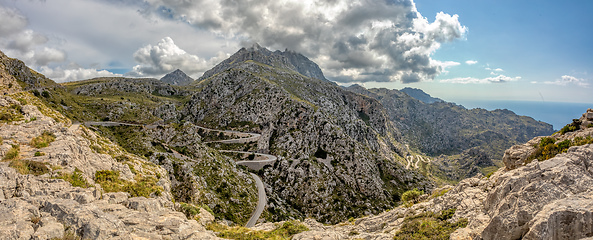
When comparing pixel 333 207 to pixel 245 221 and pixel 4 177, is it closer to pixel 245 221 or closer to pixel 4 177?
pixel 245 221

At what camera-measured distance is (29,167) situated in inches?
659

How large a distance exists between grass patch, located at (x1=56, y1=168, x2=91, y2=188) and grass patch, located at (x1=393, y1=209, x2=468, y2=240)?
28719mm

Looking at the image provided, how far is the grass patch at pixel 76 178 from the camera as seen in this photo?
705 inches

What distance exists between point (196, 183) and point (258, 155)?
196 feet

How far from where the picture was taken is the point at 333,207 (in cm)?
9169

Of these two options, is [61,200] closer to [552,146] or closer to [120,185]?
[120,185]

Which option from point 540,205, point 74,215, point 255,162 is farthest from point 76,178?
point 255,162

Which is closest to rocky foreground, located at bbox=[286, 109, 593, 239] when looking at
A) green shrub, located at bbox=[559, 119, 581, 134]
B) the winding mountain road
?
green shrub, located at bbox=[559, 119, 581, 134]

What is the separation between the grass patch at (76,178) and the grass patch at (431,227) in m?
28.7

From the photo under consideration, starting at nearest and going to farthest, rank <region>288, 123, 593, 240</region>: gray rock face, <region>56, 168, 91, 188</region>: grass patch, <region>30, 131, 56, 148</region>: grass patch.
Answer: <region>288, 123, 593, 240</region>: gray rock face < <region>56, 168, 91, 188</region>: grass patch < <region>30, 131, 56, 148</region>: grass patch

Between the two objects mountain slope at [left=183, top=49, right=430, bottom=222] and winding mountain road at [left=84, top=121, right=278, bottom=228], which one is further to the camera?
mountain slope at [left=183, top=49, right=430, bottom=222]

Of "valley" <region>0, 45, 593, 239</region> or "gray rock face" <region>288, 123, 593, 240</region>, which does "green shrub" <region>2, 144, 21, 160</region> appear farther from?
"gray rock face" <region>288, 123, 593, 240</region>

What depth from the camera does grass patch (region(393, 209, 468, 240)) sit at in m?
18.5

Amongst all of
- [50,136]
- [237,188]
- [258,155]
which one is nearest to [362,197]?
[258,155]
